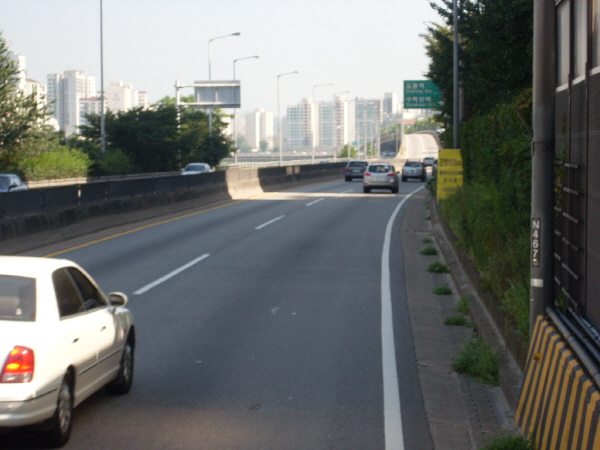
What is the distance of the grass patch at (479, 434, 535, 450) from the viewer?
19.9ft

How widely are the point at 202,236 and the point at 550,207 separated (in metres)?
15.2

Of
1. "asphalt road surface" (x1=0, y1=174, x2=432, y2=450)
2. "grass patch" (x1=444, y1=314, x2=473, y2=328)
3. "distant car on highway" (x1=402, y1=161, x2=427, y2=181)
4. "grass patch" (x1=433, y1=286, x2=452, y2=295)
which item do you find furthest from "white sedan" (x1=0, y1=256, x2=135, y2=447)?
"distant car on highway" (x1=402, y1=161, x2=427, y2=181)

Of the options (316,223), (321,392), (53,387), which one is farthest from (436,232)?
(53,387)

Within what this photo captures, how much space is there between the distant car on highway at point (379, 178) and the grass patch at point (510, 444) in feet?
122

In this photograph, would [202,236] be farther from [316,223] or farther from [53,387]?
[53,387]

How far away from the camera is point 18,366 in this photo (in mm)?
5656

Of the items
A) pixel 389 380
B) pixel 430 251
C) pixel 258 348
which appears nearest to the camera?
pixel 389 380

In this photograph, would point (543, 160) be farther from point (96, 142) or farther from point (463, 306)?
point (96, 142)

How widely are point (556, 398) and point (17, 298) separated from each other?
3.84m

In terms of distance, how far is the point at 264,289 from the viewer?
1388 centimetres

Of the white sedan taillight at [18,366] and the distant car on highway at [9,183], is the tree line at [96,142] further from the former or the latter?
the white sedan taillight at [18,366]

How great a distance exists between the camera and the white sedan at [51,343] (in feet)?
18.6

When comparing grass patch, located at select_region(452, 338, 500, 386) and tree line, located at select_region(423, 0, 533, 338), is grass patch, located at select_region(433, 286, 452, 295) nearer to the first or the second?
tree line, located at select_region(423, 0, 533, 338)

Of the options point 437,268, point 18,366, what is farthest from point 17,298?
point 437,268
